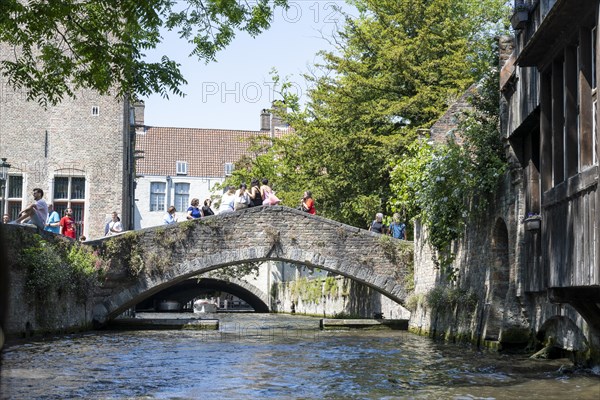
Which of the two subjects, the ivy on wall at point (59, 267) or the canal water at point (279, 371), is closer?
the canal water at point (279, 371)

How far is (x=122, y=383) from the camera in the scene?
291 inches

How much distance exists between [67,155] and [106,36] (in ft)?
45.8

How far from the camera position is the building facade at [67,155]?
22.3m

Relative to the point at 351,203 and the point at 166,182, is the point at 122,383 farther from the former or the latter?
the point at 166,182

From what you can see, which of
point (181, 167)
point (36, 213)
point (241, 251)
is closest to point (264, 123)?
point (181, 167)

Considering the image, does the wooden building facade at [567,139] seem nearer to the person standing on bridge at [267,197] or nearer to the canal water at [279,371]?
the canal water at [279,371]

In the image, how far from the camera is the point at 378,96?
21625 mm

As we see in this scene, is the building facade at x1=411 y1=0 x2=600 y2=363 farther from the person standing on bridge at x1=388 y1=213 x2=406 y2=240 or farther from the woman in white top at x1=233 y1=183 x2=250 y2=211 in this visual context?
the woman in white top at x1=233 y1=183 x2=250 y2=211

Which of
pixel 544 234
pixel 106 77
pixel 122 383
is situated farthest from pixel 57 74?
pixel 544 234

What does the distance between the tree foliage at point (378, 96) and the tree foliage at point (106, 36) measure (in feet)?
35.0

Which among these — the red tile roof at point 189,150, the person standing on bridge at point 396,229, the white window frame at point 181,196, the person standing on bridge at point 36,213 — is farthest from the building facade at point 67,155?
the white window frame at point 181,196

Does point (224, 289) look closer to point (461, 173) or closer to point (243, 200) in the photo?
point (243, 200)

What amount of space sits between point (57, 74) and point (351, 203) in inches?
503

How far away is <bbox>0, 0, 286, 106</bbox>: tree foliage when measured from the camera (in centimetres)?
813
